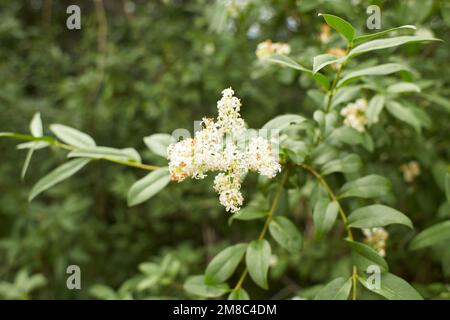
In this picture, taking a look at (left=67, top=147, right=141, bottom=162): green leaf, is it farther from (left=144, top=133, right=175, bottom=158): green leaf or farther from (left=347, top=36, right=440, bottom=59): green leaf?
(left=347, top=36, right=440, bottom=59): green leaf

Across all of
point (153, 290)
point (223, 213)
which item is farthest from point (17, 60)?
point (153, 290)

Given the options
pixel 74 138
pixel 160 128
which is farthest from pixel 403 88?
pixel 160 128

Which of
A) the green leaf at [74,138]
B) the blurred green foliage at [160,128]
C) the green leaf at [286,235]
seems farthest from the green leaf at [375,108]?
the green leaf at [74,138]

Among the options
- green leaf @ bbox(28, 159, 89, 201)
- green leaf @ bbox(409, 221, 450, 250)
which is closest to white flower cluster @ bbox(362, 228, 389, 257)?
green leaf @ bbox(409, 221, 450, 250)

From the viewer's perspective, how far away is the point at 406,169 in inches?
64.1

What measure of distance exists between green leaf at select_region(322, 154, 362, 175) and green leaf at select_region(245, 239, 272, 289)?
0.26 meters

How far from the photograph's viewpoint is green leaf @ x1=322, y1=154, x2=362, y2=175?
1.16 m

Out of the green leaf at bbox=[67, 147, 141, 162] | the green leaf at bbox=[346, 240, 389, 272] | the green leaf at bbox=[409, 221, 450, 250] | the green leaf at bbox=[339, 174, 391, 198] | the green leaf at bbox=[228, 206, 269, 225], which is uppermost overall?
the green leaf at bbox=[67, 147, 141, 162]

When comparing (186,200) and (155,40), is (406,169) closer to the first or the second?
(186,200)

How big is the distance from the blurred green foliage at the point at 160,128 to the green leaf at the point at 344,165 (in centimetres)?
38

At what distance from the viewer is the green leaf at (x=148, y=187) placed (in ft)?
3.79

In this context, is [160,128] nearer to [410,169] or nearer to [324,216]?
[410,169]

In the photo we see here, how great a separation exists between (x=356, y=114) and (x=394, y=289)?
0.55 meters

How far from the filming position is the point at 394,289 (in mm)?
948
